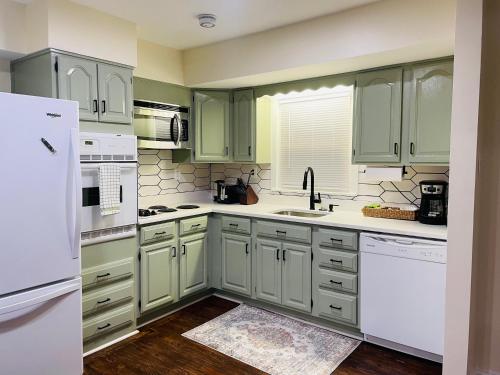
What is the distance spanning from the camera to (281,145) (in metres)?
4.14

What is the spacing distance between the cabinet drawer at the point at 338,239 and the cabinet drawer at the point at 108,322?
64.1 inches

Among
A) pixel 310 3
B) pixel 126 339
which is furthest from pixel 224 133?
pixel 126 339

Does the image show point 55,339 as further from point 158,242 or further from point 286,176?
point 286,176

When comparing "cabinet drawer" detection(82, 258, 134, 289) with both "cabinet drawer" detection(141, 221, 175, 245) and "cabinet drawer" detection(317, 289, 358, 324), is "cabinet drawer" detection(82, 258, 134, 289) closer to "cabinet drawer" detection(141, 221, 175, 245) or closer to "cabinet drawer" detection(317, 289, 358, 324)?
"cabinet drawer" detection(141, 221, 175, 245)

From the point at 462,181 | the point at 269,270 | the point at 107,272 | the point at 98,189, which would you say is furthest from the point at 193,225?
the point at 462,181

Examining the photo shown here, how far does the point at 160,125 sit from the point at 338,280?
208 centimetres

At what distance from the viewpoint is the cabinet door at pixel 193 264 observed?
354 centimetres

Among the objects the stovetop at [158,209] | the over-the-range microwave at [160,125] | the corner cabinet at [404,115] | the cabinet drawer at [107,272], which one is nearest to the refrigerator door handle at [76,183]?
the cabinet drawer at [107,272]

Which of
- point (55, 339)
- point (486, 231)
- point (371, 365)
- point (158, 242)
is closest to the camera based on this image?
point (55, 339)

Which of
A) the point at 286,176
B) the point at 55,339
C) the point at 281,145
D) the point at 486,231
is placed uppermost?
the point at 281,145

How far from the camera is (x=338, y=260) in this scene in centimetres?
302

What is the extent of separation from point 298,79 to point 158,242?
6.32 feet

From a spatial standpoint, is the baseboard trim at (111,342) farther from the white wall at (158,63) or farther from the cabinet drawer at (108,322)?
the white wall at (158,63)

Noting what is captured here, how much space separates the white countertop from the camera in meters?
2.71
